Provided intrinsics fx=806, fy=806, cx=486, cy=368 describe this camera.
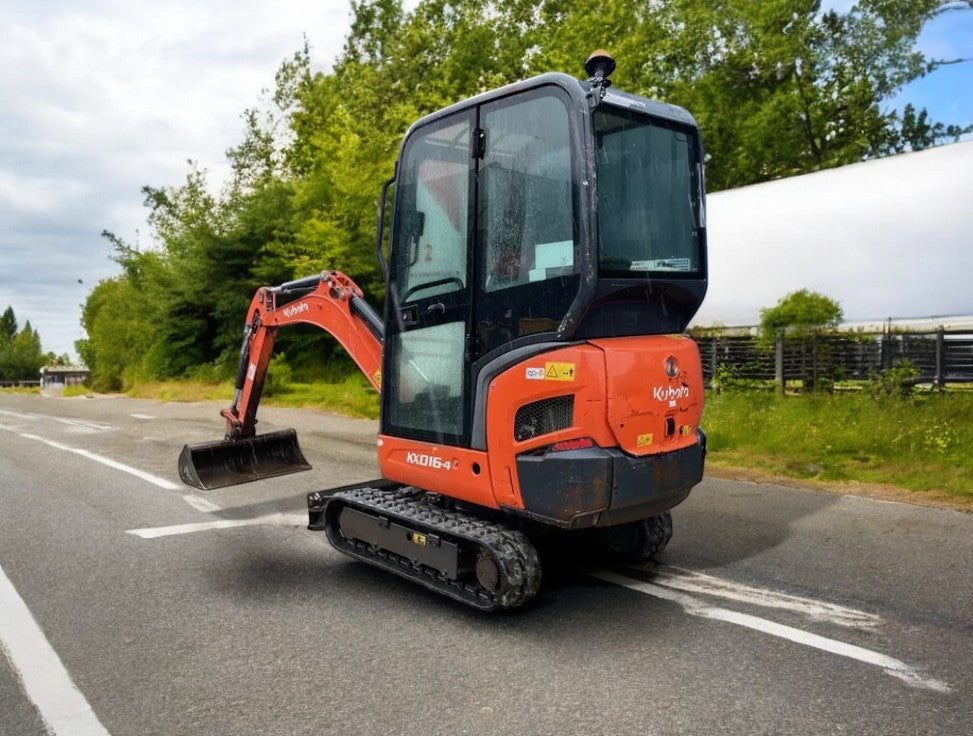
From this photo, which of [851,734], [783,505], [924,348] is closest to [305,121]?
[924,348]

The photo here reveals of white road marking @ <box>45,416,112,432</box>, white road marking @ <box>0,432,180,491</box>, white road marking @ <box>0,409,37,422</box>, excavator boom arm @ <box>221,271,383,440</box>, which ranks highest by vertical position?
excavator boom arm @ <box>221,271,383,440</box>

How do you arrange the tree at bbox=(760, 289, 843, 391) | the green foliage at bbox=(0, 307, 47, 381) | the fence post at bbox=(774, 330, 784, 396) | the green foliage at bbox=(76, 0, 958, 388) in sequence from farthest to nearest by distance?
the green foliage at bbox=(0, 307, 47, 381)
the green foliage at bbox=(76, 0, 958, 388)
the fence post at bbox=(774, 330, 784, 396)
the tree at bbox=(760, 289, 843, 391)

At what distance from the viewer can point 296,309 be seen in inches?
282

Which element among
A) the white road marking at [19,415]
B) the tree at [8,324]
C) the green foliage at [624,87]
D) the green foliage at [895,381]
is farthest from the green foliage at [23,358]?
the green foliage at [895,381]

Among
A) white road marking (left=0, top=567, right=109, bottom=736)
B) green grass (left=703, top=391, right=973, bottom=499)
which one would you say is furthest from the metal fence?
white road marking (left=0, top=567, right=109, bottom=736)

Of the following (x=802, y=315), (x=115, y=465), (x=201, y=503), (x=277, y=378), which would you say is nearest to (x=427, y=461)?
(x=201, y=503)

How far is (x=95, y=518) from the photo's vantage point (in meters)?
7.27

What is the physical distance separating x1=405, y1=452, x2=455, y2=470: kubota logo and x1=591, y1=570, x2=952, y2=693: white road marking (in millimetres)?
1320

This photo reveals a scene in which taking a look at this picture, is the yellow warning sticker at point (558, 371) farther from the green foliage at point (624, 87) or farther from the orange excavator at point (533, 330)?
the green foliage at point (624, 87)

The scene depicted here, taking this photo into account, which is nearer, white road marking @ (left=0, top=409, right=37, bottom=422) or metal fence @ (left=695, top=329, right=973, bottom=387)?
metal fence @ (left=695, top=329, right=973, bottom=387)

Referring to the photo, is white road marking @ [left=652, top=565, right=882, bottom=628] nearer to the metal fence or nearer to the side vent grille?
the side vent grille

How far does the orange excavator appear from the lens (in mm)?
4258

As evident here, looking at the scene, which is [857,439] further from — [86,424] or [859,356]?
[86,424]

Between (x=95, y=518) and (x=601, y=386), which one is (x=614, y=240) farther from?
(x=95, y=518)
